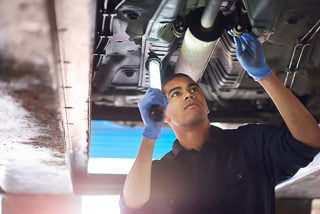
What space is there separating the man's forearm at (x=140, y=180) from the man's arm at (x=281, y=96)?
0.36m

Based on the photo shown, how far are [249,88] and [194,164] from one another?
0.42 metres

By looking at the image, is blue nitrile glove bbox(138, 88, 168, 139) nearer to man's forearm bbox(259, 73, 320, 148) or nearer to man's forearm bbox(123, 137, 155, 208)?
man's forearm bbox(123, 137, 155, 208)

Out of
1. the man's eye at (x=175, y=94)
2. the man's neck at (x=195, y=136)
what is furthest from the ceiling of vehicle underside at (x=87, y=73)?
the man's neck at (x=195, y=136)

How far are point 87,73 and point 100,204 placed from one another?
136cm

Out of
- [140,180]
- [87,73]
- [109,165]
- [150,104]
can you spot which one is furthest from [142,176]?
[109,165]

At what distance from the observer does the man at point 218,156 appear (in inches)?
52.4

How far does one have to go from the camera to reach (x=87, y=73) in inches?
49.1

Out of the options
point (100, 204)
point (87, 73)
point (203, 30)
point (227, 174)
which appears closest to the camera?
point (87, 73)

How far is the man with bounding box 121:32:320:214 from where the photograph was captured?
133 cm

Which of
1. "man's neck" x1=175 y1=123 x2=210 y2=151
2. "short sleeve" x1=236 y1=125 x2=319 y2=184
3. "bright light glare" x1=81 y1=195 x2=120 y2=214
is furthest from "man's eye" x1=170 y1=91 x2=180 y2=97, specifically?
"bright light glare" x1=81 y1=195 x2=120 y2=214

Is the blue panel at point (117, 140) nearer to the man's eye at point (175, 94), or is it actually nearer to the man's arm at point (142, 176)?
the man's eye at point (175, 94)

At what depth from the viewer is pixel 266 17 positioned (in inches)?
51.8

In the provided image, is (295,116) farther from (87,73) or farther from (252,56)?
(87,73)

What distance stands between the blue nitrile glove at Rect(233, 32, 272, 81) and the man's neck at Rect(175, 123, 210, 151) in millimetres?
327
